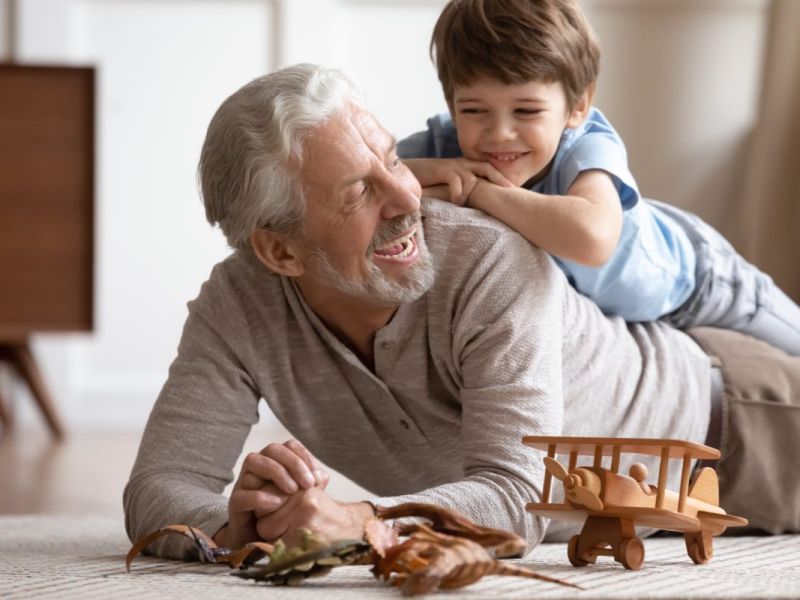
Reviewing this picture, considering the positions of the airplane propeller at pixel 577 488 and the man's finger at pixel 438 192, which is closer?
the airplane propeller at pixel 577 488

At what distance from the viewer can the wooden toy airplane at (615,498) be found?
124 centimetres

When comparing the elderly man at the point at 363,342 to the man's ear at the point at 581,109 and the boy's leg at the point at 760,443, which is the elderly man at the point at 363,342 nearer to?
the boy's leg at the point at 760,443

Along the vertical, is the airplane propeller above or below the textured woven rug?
above

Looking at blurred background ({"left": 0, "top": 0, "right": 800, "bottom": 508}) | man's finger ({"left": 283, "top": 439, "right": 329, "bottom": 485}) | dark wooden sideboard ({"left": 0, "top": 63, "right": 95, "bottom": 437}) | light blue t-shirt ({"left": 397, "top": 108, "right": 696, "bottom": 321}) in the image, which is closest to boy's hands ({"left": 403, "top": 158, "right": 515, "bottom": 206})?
light blue t-shirt ({"left": 397, "top": 108, "right": 696, "bottom": 321})

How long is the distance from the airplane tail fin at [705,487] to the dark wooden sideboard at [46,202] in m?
2.78

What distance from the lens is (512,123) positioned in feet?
5.41

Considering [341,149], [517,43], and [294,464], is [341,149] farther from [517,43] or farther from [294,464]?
[294,464]

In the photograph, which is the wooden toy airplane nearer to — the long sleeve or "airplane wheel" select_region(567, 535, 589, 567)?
"airplane wheel" select_region(567, 535, 589, 567)

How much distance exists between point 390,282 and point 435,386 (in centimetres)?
17

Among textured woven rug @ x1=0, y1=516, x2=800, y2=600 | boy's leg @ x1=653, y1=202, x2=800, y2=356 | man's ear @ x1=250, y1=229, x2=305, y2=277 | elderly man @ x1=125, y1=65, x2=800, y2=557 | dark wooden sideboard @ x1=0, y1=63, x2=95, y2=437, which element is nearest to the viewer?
textured woven rug @ x1=0, y1=516, x2=800, y2=600

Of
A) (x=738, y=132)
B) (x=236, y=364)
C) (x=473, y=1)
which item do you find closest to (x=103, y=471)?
(x=236, y=364)

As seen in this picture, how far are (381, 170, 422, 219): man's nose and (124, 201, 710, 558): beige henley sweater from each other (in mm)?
61

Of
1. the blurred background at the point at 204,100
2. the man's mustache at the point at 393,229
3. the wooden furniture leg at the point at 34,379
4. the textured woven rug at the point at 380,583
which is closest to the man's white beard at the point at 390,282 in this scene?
the man's mustache at the point at 393,229

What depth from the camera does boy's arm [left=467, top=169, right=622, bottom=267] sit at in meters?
1.52
